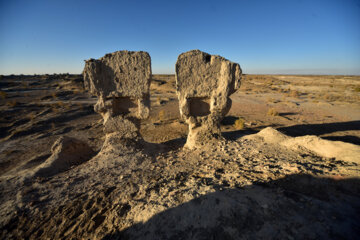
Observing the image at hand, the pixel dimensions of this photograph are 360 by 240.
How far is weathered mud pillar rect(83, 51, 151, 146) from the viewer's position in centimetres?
445

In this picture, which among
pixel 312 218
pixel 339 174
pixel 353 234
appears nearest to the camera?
pixel 353 234

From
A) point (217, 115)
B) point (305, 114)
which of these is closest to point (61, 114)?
point (217, 115)

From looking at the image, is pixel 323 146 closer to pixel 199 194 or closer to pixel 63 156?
pixel 199 194

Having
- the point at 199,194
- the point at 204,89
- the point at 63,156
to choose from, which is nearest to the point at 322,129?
the point at 204,89

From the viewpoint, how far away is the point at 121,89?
4.68 metres

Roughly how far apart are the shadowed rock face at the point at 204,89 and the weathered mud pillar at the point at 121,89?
1.08 m

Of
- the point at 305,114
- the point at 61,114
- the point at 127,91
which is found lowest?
the point at 305,114

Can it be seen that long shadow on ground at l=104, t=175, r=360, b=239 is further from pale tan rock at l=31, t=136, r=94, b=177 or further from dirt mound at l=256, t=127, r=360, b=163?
pale tan rock at l=31, t=136, r=94, b=177

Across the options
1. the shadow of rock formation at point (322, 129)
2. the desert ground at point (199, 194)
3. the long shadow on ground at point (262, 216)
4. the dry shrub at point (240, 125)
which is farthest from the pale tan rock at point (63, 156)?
the shadow of rock formation at point (322, 129)

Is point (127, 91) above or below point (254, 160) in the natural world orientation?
above

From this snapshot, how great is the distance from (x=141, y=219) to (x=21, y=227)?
194 centimetres

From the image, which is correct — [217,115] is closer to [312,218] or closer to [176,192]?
[176,192]

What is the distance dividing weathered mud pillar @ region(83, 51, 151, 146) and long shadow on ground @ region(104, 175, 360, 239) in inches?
125

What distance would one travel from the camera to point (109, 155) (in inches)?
172
